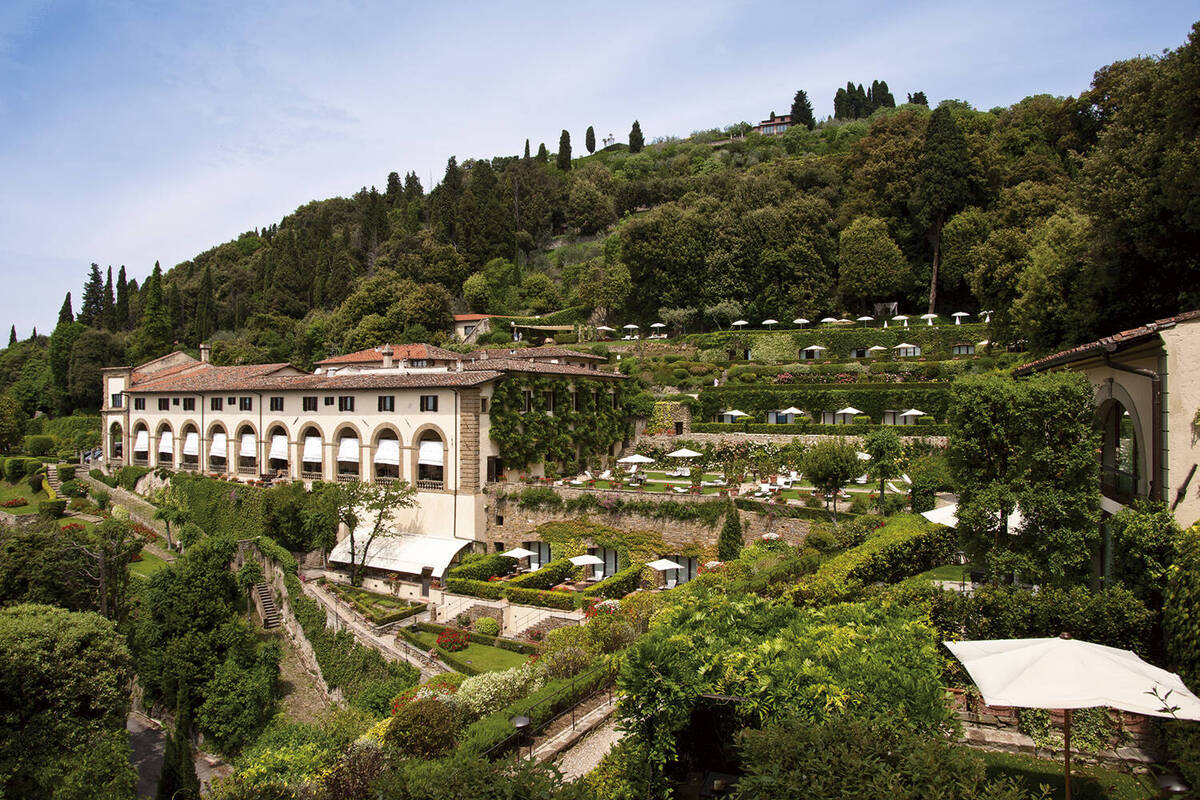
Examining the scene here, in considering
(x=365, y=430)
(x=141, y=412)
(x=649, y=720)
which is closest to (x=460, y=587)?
(x=365, y=430)

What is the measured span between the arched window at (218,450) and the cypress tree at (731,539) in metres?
34.9

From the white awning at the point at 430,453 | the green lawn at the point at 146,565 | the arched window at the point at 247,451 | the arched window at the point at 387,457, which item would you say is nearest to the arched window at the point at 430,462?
the white awning at the point at 430,453

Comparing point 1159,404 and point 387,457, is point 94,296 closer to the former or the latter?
point 387,457

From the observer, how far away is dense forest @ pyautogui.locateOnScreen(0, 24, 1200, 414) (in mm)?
21875

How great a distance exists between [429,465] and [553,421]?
6.88 meters

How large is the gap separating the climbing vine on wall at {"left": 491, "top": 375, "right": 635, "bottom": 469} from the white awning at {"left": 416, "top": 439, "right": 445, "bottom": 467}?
2.90 meters

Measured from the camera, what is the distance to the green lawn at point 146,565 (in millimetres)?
36344

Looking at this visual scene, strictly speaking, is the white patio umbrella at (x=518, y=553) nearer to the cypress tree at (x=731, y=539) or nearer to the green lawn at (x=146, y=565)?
the cypress tree at (x=731, y=539)

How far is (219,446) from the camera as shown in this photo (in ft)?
152

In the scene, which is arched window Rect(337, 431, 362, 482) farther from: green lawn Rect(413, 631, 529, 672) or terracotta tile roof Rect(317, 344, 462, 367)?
green lawn Rect(413, 631, 529, 672)

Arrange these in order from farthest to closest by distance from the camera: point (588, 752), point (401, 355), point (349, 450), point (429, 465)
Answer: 1. point (401, 355)
2. point (349, 450)
3. point (429, 465)
4. point (588, 752)

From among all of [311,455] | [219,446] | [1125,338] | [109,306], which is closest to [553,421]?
[311,455]

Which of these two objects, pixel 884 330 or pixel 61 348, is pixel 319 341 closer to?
pixel 61 348

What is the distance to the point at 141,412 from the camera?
51.8 meters
